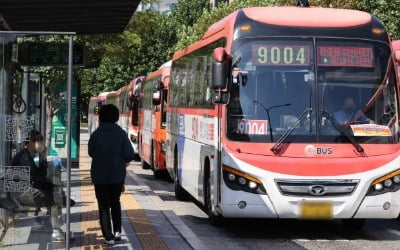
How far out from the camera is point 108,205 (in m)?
9.86

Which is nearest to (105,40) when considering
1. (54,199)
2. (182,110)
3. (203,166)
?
(182,110)

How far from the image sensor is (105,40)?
18891mm

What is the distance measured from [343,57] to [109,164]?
12.1 feet

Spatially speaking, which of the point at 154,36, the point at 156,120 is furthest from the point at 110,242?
the point at 154,36

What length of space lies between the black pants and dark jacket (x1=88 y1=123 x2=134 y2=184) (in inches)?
4.3

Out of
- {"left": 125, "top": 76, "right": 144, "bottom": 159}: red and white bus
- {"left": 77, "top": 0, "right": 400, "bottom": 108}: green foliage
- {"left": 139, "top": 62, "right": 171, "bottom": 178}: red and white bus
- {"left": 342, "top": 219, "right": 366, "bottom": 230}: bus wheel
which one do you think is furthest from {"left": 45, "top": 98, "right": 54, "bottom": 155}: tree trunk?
{"left": 125, "top": 76, "right": 144, "bottom": 159}: red and white bus

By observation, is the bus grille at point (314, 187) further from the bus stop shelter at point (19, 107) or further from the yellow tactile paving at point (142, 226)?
the bus stop shelter at point (19, 107)

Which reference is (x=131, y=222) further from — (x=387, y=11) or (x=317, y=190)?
(x=387, y=11)

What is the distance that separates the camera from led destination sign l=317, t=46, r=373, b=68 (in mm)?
11109

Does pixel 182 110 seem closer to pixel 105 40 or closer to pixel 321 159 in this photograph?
pixel 105 40

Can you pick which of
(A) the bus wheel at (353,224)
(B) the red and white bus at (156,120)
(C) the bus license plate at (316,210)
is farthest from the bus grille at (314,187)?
(B) the red and white bus at (156,120)

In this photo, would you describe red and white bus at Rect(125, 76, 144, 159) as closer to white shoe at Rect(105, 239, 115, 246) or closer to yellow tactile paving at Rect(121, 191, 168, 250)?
yellow tactile paving at Rect(121, 191, 168, 250)

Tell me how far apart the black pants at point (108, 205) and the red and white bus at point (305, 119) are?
5.41 feet

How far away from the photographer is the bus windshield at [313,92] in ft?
35.7
